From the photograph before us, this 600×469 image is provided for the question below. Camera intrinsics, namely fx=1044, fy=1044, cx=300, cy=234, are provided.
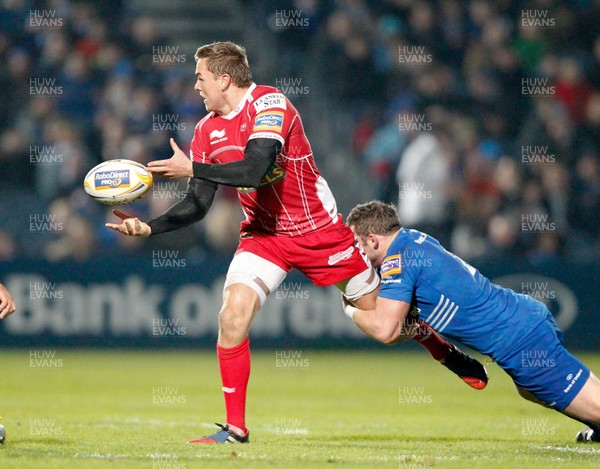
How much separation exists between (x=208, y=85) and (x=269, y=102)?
0.44 meters

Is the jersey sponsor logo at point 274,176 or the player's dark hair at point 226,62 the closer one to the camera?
the player's dark hair at point 226,62

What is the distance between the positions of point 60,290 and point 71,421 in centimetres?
603

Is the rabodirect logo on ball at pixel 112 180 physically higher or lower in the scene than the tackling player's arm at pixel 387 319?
higher

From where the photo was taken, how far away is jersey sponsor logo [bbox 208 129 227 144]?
7.10 metres

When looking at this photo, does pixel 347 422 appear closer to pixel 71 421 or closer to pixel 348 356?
pixel 71 421

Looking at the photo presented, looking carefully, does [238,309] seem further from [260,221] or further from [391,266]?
[391,266]

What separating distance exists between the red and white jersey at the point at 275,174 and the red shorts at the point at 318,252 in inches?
2.3

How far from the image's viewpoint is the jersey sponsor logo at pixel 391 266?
256 inches

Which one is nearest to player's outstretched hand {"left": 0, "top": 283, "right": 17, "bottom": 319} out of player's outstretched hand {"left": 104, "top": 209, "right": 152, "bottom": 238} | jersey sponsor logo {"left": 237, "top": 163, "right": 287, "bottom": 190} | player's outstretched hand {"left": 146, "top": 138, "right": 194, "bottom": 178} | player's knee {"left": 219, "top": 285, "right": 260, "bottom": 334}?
player's outstretched hand {"left": 104, "top": 209, "right": 152, "bottom": 238}

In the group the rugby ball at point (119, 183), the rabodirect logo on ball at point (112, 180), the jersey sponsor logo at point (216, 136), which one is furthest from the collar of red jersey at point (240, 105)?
the rabodirect logo on ball at point (112, 180)

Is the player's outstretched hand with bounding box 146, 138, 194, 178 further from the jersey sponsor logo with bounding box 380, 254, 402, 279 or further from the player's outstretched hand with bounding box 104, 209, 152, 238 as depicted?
the jersey sponsor logo with bounding box 380, 254, 402, 279

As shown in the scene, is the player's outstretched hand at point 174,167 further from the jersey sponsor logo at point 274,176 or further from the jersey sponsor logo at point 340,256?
the jersey sponsor logo at point 340,256

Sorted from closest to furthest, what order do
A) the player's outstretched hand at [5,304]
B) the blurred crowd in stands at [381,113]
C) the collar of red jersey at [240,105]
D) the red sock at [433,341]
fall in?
the player's outstretched hand at [5,304] < the collar of red jersey at [240,105] < the red sock at [433,341] < the blurred crowd in stands at [381,113]

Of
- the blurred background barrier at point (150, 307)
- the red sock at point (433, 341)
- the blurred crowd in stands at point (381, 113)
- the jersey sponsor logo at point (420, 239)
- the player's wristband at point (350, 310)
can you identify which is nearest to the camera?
the jersey sponsor logo at point (420, 239)
